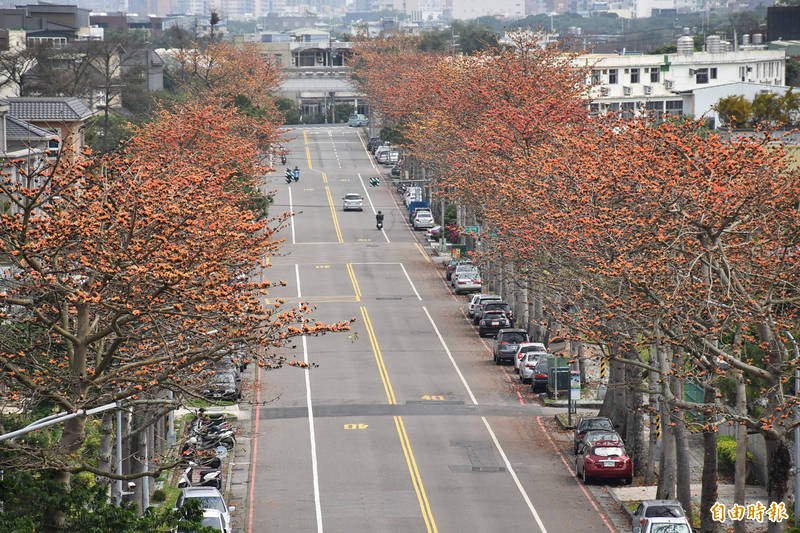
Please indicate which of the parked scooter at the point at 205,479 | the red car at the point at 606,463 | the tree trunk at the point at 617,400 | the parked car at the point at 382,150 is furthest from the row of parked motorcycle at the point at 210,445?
the parked car at the point at 382,150

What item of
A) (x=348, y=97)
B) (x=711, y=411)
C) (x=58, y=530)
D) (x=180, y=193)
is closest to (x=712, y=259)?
(x=711, y=411)

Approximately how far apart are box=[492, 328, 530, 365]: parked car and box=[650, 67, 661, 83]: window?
2959 inches

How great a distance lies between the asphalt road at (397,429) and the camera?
1487 inches

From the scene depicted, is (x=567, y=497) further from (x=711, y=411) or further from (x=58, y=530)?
(x=58, y=530)

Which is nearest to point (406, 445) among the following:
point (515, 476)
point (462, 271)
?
point (515, 476)

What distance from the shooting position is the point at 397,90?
401ft

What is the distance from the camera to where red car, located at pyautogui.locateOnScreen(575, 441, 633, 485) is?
40.6 m

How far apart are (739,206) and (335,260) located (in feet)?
181

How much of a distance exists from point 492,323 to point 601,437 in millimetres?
21988

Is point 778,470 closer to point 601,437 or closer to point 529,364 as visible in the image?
point 601,437

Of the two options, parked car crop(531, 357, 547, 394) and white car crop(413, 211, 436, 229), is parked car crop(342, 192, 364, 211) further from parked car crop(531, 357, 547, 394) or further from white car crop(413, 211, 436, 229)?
parked car crop(531, 357, 547, 394)

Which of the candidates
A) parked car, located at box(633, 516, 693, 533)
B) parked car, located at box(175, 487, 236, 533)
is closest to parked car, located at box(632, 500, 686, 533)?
parked car, located at box(633, 516, 693, 533)

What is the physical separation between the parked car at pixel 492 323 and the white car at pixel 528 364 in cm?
812

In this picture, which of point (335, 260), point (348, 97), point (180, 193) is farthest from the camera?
point (348, 97)
